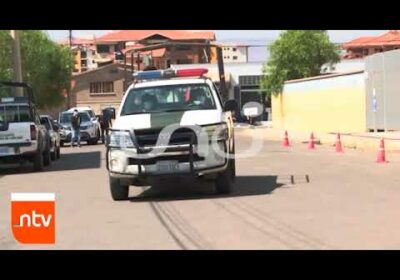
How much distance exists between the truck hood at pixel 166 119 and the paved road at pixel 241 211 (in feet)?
4.20

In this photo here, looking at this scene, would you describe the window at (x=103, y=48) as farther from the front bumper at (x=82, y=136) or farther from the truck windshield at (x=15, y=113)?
the truck windshield at (x=15, y=113)

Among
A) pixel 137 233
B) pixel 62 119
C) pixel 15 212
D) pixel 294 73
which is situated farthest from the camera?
pixel 294 73

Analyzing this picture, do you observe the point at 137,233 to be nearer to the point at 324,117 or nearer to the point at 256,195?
the point at 256,195

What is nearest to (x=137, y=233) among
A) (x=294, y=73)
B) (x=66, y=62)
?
(x=294, y=73)

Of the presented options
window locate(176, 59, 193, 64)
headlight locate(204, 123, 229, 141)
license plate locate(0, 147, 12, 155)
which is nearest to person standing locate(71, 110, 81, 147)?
license plate locate(0, 147, 12, 155)

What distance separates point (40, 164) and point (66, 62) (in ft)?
153

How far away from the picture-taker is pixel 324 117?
3709 centimetres

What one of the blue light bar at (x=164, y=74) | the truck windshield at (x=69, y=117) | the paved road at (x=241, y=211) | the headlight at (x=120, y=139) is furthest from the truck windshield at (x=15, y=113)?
the truck windshield at (x=69, y=117)

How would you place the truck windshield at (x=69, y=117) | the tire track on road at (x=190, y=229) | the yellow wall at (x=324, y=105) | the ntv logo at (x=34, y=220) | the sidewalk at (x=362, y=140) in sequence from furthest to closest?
1. the truck windshield at (x=69, y=117)
2. the yellow wall at (x=324, y=105)
3. the sidewalk at (x=362, y=140)
4. the ntv logo at (x=34, y=220)
5. the tire track on road at (x=190, y=229)

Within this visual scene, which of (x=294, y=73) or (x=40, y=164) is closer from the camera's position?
(x=40, y=164)

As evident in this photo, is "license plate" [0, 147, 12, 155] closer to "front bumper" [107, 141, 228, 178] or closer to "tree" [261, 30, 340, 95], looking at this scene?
"front bumper" [107, 141, 228, 178]

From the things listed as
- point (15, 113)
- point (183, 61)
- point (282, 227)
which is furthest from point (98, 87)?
point (282, 227)

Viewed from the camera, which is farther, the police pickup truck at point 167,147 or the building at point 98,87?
the building at point 98,87

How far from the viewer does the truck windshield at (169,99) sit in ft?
41.8
